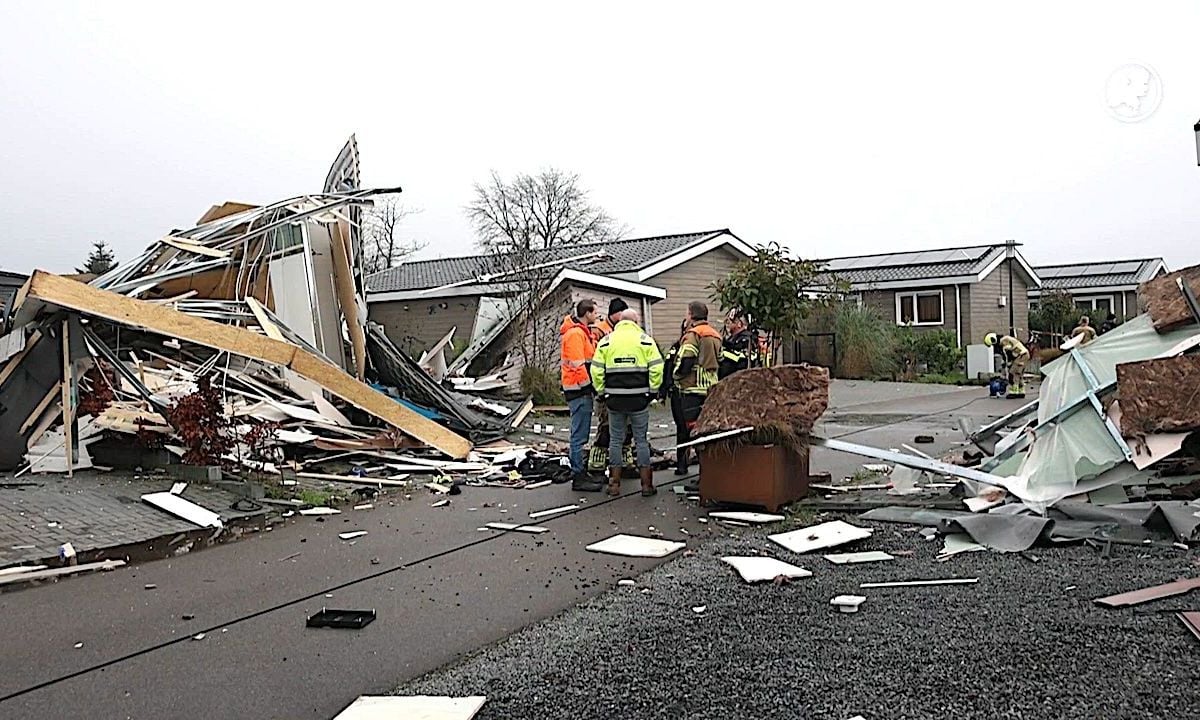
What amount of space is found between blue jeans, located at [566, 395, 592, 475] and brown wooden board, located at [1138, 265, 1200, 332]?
5642 mm

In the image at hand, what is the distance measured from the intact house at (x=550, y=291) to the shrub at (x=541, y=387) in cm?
181

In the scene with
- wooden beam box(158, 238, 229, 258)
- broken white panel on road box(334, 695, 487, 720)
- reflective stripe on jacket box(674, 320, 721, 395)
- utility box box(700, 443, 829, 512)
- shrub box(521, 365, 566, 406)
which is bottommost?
broken white panel on road box(334, 695, 487, 720)

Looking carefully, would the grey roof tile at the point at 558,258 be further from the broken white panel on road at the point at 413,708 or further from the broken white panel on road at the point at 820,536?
the broken white panel on road at the point at 413,708

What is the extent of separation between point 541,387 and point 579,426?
10.3m

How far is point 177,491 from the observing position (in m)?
9.84

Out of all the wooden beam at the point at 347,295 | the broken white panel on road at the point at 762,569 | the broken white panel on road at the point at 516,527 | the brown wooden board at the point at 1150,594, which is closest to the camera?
the brown wooden board at the point at 1150,594

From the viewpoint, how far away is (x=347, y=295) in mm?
16203

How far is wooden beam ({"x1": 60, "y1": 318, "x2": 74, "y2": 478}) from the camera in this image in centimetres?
1083

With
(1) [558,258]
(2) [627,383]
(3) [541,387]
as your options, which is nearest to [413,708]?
(2) [627,383]

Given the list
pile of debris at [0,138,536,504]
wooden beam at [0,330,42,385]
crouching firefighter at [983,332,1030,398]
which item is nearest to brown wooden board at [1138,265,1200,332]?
pile of debris at [0,138,536,504]

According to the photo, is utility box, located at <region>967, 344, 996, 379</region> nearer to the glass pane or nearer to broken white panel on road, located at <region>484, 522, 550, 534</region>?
the glass pane

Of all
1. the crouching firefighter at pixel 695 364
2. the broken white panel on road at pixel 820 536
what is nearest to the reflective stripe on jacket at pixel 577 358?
the crouching firefighter at pixel 695 364

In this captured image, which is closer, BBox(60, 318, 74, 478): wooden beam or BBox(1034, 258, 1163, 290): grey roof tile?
BBox(60, 318, 74, 478): wooden beam

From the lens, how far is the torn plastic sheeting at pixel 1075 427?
8344 mm
